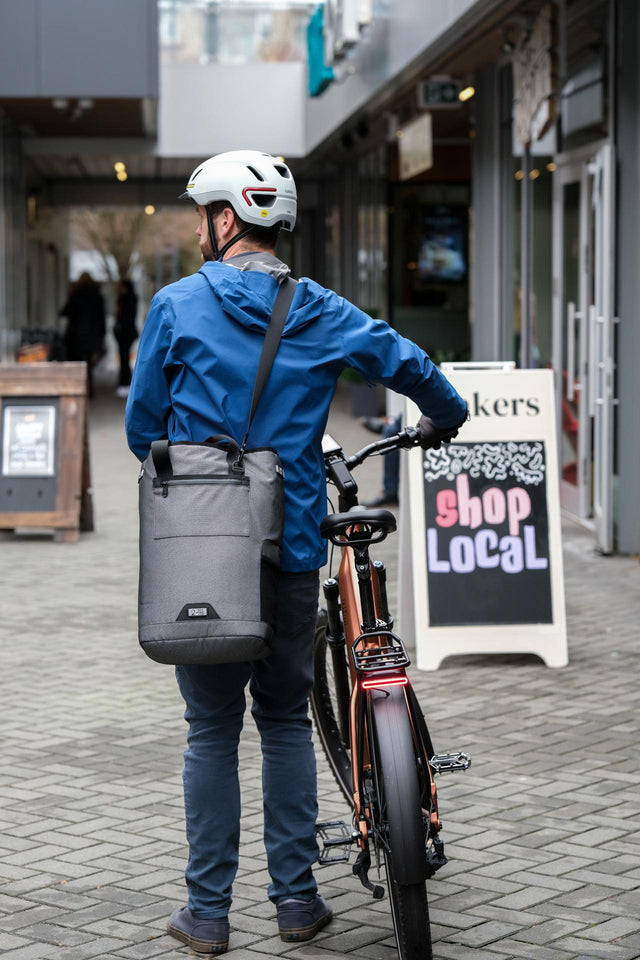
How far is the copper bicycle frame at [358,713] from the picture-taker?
129 inches

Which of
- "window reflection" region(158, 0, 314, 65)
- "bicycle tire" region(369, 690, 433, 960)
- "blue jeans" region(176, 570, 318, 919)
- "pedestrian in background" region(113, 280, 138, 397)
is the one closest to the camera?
"bicycle tire" region(369, 690, 433, 960)

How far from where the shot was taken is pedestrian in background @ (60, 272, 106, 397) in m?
24.5

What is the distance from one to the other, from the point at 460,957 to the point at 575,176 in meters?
8.17

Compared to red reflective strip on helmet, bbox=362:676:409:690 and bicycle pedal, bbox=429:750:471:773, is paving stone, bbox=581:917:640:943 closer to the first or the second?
bicycle pedal, bbox=429:750:471:773

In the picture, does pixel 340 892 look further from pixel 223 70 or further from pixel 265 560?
pixel 223 70

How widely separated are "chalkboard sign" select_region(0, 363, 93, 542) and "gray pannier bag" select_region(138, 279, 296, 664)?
7125 millimetres

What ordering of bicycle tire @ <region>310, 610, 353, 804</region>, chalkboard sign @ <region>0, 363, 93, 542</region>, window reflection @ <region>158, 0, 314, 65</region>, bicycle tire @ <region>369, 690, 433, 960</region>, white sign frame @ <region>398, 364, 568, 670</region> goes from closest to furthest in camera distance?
bicycle tire @ <region>369, 690, 433, 960</region>, bicycle tire @ <region>310, 610, 353, 804</region>, white sign frame @ <region>398, 364, 568, 670</region>, chalkboard sign @ <region>0, 363, 93, 542</region>, window reflection @ <region>158, 0, 314, 65</region>

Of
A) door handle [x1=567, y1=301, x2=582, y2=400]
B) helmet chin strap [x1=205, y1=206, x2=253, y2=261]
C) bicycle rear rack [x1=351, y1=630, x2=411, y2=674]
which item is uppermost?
door handle [x1=567, y1=301, x2=582, y2=400]

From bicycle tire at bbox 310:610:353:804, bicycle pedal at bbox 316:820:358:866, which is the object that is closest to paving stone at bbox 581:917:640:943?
bicycle pedal at bbox 316:820:358:866

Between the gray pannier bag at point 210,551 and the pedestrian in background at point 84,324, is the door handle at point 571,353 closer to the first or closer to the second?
the gray pannier bag at point 210,551

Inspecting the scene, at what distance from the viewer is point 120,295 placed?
25047 millimetres

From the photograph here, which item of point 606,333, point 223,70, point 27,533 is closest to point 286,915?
point 606,333

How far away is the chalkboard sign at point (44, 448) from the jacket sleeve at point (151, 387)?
6.89m

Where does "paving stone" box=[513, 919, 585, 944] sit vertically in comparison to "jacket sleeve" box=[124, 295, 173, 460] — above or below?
below
